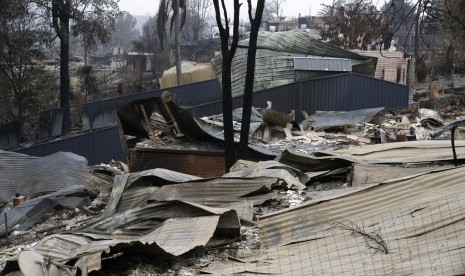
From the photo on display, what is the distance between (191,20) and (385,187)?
294ft

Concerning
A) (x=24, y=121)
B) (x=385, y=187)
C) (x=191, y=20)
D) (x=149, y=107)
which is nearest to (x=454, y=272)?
(x=385, y=187)

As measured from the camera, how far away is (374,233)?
4535mm

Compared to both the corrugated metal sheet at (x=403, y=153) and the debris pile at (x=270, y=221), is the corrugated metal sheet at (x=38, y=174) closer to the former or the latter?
the debris pile at (x=270, y=221)

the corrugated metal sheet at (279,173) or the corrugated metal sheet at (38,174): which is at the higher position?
the corrugated metal sheet at (279,173)

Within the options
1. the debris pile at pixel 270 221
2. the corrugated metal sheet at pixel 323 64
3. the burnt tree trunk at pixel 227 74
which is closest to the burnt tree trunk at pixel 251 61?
the burnt tree trunk at pixel 227 74

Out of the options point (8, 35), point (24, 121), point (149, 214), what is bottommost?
point (24, 121)

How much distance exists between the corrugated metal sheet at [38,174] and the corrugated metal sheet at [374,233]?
5752 mm

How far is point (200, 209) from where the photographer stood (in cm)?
531

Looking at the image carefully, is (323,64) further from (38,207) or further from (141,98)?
(38,207)

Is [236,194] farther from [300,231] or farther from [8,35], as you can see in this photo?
[8,35]

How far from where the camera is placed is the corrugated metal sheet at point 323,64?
22438mm

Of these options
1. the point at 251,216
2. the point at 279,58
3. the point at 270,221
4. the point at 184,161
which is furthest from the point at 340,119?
the point at 270,221

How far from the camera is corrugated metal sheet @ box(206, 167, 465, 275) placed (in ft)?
12.9

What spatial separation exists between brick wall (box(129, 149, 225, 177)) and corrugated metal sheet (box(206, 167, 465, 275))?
274 inches
